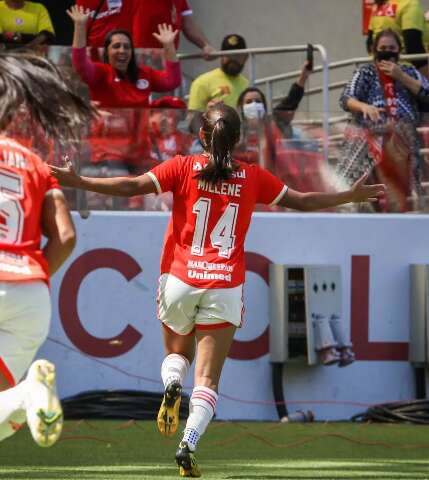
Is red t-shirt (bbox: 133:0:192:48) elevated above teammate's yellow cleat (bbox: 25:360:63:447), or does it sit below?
above

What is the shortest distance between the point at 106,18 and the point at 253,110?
88.7 inches

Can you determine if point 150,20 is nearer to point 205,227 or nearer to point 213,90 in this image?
point 213,90

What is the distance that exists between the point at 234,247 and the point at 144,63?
5010 mm

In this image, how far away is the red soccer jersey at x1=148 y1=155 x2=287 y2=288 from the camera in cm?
816

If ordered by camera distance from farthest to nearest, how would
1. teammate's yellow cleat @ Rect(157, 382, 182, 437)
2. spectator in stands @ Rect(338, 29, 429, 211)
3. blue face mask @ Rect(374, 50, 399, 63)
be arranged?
1. blue face mask @ Rect(374, 50, 399, 63)
2. spectator in stands @ Rect(338, 29, 429, 211)
3. teammate's yellow cleat @ Rect(157, 382, 182, 437)

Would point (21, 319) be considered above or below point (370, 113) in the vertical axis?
below

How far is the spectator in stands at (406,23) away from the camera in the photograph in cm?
1474

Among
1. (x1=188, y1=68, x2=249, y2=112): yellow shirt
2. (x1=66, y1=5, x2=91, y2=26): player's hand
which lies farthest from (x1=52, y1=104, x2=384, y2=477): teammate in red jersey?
(x1=188, y1=68, x2=249, y2=112): yellow shirt

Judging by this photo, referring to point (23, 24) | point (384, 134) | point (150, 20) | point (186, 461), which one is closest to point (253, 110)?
point (384, 134)

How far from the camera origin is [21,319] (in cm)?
558

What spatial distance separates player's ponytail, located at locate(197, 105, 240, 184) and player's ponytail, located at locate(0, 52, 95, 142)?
1991mm

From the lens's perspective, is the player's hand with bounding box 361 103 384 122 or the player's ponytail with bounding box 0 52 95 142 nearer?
the player's ponytail with bounding box 0 52 95 142

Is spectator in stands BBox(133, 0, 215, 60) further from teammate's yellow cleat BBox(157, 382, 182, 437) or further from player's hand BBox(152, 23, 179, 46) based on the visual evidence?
teammate's yellow cleat BBox(157, 382, 182, 437)

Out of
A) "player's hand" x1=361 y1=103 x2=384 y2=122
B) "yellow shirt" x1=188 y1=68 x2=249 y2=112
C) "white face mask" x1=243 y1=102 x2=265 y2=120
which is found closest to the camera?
"white face mask" x1=243 y1=102 x2=265 y2=120
